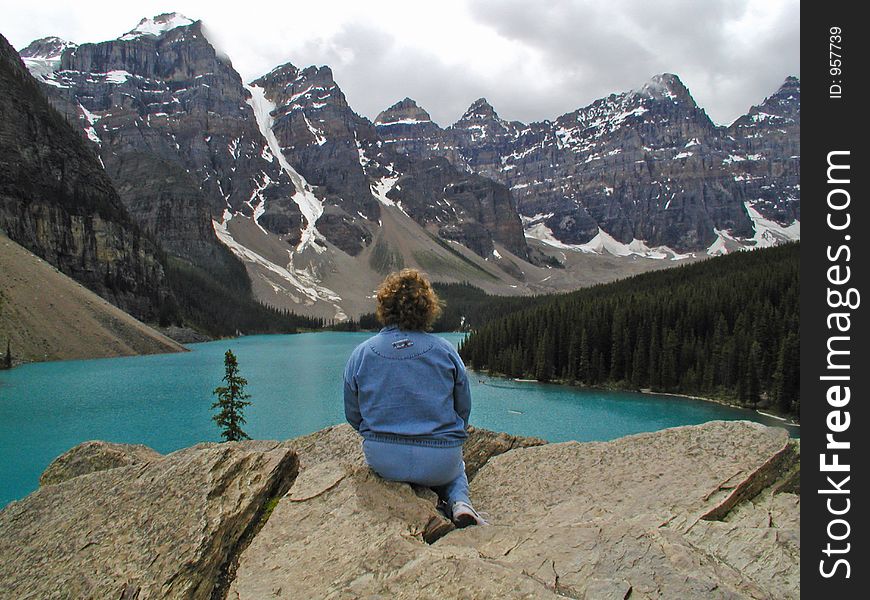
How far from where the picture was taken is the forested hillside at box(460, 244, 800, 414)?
48156 mm

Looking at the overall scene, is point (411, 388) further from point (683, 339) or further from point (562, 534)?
point (683, 339)

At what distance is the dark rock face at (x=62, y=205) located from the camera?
111312mm

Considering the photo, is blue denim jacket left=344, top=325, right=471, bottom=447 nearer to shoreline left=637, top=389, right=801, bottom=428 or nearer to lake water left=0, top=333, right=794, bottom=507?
lake water left=0, top=333, right=794, bottom=507

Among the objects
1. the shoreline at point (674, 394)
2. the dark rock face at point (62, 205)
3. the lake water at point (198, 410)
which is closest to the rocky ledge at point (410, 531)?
the lake water at point (198, 410)

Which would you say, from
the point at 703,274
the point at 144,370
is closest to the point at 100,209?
the point at 144,370

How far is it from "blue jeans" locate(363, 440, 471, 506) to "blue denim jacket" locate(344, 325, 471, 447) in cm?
7

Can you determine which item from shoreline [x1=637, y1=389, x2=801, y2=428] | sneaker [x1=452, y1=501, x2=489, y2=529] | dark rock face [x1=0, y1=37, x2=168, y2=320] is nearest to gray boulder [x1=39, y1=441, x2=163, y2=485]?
sneaker [x1=452, y1=501, x2=489, y2=529]

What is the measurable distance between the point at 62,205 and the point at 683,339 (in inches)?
4581

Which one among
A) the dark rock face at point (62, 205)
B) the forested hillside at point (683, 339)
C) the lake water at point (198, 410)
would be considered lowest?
the lake water at point (198, 410)

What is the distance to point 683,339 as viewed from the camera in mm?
58469

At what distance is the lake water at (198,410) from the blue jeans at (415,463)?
71.7ft

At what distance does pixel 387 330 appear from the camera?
599 centimetres

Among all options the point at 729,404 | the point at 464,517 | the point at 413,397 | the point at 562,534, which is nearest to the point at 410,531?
the point at 464,517

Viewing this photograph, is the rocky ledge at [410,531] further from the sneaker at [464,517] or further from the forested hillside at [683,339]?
the forested hillside at [683,339]
